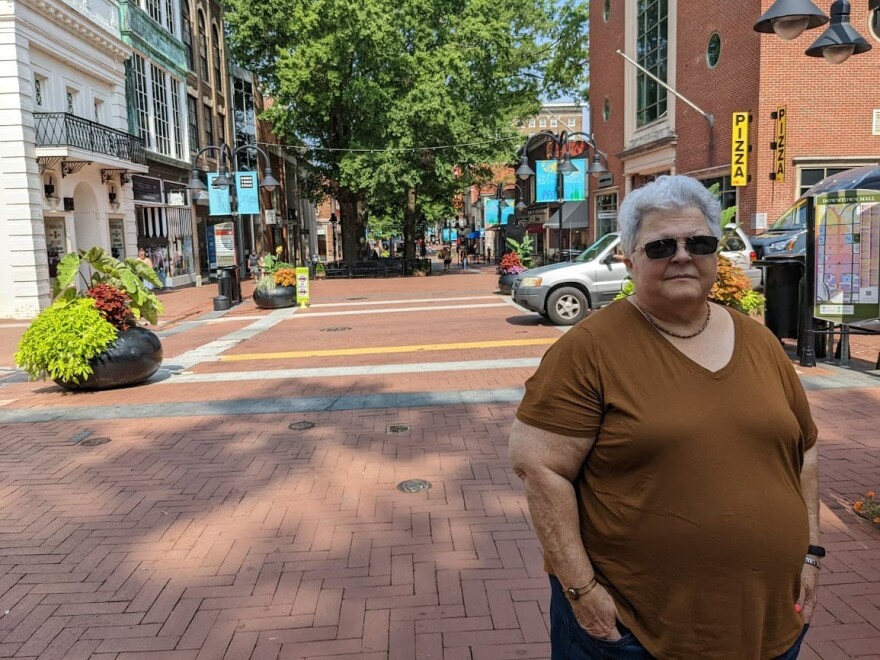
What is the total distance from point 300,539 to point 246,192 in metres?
17.7

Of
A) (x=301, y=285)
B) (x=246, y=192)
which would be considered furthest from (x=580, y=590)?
(x=246, y=192)

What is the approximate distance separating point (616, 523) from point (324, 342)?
10625 millimetres

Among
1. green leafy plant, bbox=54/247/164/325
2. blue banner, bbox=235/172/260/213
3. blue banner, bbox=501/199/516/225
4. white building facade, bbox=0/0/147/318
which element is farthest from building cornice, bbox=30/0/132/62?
blue banner, bbox=501/199/516/225

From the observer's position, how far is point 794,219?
602 inches

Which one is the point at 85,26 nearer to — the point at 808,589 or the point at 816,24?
the point at 816,24

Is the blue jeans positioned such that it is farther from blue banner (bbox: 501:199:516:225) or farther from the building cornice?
blue banner (bbox: 501:199:516:225)

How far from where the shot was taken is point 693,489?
67.8 inches

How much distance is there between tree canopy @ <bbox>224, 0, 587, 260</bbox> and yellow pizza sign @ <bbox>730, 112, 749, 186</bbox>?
42.4ft

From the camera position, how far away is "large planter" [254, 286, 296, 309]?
17.8 metres

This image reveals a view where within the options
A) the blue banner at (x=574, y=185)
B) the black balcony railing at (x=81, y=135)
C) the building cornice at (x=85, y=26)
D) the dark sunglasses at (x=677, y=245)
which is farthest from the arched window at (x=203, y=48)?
the dark sunglasses at (x=677, y=245)

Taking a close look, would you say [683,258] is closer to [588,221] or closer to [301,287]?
[301,287]

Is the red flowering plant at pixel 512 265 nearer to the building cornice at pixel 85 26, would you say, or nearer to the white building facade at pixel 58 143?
the white building facade at pixel 58 143

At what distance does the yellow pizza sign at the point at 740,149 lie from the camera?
60.2ft

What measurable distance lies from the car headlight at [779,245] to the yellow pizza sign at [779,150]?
4.49 meters
